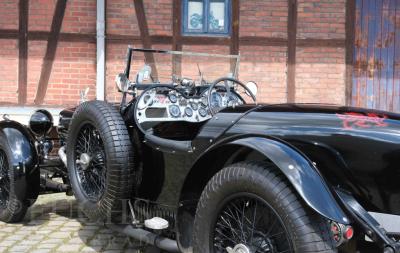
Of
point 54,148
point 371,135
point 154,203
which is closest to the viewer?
point 371,135

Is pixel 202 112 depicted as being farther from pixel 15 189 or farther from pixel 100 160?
pixel 15 189

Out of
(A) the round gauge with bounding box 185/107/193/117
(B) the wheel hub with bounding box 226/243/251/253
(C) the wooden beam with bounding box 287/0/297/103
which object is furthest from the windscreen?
(C) the wooden beam with bounding box 287/0/297/103

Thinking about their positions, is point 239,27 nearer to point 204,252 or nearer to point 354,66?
point 354,66

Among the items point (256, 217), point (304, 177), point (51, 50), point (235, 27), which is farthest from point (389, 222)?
point (51, 50)

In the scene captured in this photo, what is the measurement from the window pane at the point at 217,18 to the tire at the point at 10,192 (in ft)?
14.1

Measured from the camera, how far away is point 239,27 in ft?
26.2

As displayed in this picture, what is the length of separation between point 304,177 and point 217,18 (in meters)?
6.13

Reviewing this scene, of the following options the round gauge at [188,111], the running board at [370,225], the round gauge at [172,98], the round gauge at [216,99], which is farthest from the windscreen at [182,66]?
the running board at [370,225]

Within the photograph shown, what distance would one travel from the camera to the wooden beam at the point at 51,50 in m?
7.97

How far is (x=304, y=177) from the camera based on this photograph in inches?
86.9

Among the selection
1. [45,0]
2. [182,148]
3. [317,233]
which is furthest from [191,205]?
[45,0]

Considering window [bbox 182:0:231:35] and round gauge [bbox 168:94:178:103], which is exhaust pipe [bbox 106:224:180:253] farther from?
window [bbox 182:0:231:35]

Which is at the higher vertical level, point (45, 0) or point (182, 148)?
point (45, 0)

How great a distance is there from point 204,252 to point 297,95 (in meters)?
5.79
